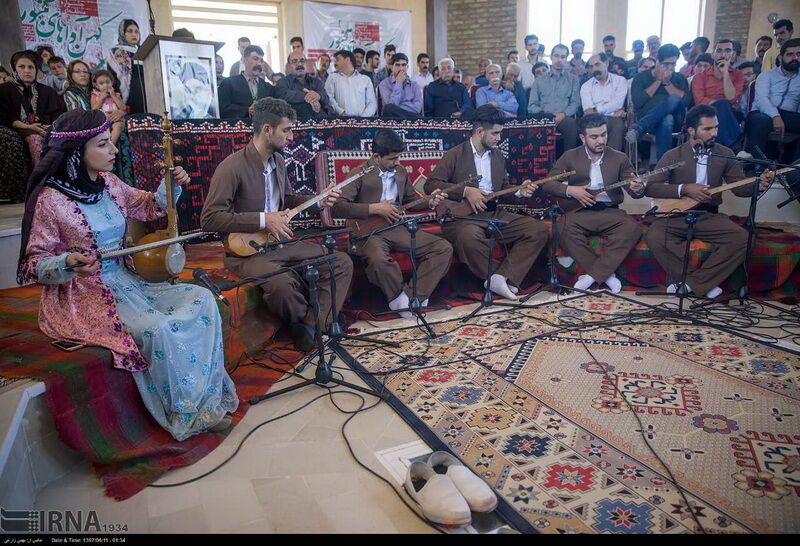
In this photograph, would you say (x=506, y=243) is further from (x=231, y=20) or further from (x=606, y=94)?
(x=231, y=20)

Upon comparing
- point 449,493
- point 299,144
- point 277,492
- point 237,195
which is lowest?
point 277,492

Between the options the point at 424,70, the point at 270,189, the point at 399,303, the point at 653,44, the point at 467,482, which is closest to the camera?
the point at 467,482

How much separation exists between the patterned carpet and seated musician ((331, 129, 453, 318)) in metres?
0.53

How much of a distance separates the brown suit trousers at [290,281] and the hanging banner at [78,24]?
6089mm

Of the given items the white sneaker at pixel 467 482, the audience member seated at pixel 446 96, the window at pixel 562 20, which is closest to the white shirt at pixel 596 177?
the audience member seated at pixel 446 96

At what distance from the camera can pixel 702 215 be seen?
4.76 m

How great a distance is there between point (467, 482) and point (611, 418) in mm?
981

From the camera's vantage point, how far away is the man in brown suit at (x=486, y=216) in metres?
4.79

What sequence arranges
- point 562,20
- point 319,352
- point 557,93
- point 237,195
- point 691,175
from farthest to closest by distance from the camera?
point 562,20, point 557,93, point 691,175, point 237,195, point 319,352

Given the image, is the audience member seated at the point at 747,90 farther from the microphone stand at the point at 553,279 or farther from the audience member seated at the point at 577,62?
the microphone stand at the point at 553,279

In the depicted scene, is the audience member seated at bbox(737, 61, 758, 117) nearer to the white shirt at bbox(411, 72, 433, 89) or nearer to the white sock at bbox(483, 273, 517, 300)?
→ the white shirt at bbox(411, 72, 433, 89)

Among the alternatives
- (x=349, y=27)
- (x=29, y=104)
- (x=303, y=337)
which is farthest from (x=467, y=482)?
(x=349, y=27)

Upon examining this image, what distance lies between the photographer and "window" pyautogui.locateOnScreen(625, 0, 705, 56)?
40.3 feet

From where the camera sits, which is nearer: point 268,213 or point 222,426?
point 222,426
